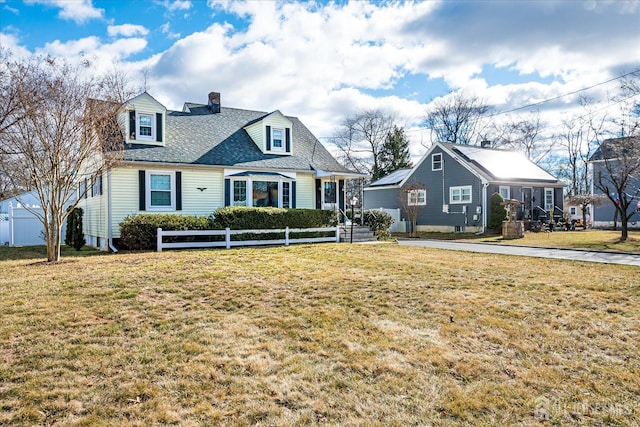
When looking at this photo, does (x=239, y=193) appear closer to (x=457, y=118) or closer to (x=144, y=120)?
(x=144, y=120)

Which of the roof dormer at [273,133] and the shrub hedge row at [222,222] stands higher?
the roof dormer at [273,133]

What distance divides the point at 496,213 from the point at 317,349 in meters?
20.7

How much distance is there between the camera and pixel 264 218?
15.6 m

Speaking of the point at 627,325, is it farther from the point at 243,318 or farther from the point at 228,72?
the point at 228,72

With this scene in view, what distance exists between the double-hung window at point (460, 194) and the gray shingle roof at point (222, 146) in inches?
357

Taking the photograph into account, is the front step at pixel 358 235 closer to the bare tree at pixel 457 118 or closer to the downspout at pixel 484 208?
the downspout at pixel 484 208

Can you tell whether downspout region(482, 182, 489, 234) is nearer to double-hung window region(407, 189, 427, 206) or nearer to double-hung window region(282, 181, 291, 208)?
double-hung window region(407, 189, 427, 206)

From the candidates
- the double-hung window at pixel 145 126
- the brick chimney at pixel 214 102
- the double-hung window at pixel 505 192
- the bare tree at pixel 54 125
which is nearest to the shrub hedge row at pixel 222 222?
the bare tree at pixel 54 125

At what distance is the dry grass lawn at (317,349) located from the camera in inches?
133

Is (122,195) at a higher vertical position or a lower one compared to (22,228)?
higher

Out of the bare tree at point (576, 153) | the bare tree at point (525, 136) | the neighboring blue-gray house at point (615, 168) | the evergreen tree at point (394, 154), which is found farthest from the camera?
the evergreen tree at point (394, 154)

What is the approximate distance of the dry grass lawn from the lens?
11.1 ft

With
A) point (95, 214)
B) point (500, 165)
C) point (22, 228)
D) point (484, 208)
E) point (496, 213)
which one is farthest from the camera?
point (500, 165)

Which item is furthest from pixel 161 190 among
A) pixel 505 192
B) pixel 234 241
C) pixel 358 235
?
pixel 505 192
